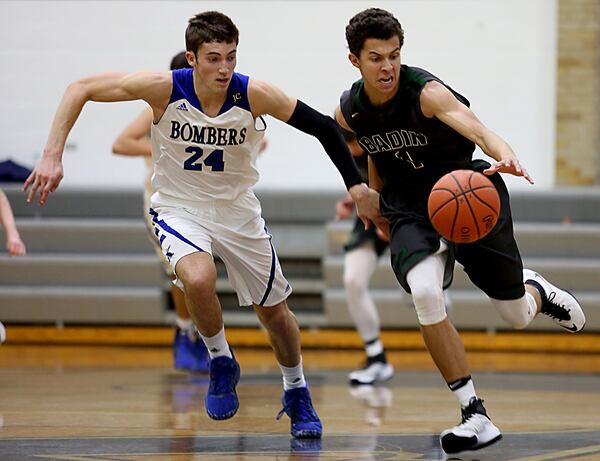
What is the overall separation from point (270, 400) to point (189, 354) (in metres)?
1.42

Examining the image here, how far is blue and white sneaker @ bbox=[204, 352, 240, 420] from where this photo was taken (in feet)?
15.0

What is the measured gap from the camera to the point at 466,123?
4.30 meters

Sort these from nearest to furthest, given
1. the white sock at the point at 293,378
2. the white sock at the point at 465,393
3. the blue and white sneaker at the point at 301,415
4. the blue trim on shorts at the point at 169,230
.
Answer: the white sock at the point at 465,393 < the blue trim on shorts at the point at 169,230 < the blue and white sneaker at the point at 301,415 < the white sock at the point at 293,378

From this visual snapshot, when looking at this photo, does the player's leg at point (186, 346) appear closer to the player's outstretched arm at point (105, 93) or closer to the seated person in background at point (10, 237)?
the seated person in background at point (10, 237)

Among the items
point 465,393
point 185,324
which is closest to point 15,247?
point 185,324

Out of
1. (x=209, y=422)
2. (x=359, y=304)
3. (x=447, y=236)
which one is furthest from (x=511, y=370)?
(x=447, y=236)

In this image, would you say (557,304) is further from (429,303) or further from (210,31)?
(210,31)

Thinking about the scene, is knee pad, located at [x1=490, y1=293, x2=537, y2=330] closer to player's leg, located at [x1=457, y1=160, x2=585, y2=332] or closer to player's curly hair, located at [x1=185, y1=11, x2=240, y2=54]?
player's leg, located at [x1=457, y1=160, x2=585, y2=332]

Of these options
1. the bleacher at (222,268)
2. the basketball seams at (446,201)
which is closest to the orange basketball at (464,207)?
the basketball seams at (446,201)

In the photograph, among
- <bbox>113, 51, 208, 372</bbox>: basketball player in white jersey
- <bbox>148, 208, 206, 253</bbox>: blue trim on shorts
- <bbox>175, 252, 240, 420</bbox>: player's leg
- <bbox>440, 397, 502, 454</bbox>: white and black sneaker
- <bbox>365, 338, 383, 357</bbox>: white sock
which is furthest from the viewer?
<bbox>365, 338, 383, 357</bbox>: white sock

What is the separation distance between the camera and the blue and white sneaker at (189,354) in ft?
24.0

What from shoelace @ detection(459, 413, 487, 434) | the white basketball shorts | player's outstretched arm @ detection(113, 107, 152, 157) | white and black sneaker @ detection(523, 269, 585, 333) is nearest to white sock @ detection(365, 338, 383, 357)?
player's outstretched arm @ detection(113, 107, 152, 157)

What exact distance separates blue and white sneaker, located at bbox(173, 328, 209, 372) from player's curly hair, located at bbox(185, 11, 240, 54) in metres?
3.08

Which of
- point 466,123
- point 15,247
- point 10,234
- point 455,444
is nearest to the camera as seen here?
point 455,444
